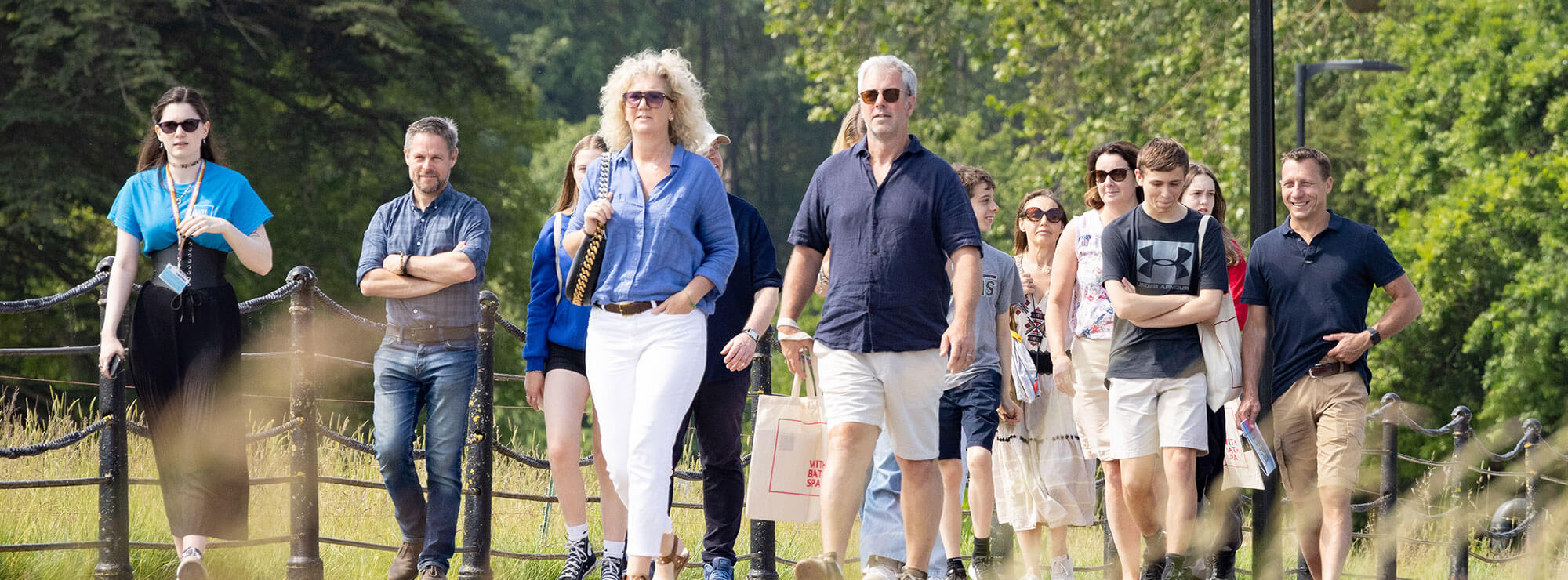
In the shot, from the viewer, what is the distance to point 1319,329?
7.09m

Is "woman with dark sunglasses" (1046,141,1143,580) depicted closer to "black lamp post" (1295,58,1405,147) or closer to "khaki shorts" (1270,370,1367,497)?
"khaki shorts" (1270,370,1367,497)

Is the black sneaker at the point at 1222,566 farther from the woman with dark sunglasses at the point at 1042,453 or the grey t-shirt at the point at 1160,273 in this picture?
the grey t-shirt at the point at 1160,273

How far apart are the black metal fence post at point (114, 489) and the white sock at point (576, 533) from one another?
70.5 inches

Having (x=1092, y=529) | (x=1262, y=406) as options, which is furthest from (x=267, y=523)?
(x=1092, y=529)

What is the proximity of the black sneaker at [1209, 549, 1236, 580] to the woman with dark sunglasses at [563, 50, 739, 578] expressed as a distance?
9.48 ft

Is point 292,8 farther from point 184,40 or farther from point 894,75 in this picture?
point 894,75

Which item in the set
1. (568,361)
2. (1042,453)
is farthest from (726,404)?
→ (1042,453)

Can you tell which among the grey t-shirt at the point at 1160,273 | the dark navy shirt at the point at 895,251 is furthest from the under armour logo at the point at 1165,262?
the dark navy shirt at the point at 895,251

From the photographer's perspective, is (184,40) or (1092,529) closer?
(1092,529)

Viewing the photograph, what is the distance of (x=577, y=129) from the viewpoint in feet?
142

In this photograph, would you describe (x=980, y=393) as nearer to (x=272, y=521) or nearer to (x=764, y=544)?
(x=764, y=544)

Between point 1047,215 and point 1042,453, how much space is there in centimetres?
111

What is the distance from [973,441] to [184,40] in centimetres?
1582

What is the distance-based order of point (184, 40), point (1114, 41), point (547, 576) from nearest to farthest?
point (547, 576) → point (184, 40) → point (1114, 41)
